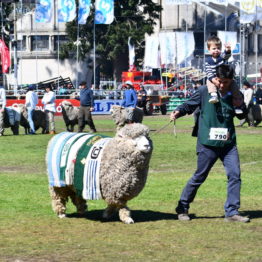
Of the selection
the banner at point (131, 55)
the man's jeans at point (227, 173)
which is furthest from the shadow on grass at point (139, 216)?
the banner at point (131, 55)

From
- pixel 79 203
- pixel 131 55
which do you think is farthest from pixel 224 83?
pixel 131 55

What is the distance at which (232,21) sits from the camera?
82.8 m

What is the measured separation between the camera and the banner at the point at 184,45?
64125 millimetres

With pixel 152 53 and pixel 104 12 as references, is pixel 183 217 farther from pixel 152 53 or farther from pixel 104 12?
pixel 152 53

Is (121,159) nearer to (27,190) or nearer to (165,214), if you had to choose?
(165,214)

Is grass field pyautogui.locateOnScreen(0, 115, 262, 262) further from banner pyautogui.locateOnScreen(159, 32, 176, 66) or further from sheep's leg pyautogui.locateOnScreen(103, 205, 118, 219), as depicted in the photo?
banner pyautogui.locateOnScreen(159, 32, 176, 66)

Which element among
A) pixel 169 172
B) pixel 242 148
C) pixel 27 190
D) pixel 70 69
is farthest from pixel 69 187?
pixel 70 69

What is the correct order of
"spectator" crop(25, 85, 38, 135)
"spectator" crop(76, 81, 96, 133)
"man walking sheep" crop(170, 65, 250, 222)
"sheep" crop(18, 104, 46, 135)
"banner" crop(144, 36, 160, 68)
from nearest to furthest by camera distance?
1. "man walking sheep" crop(170, 65, 250, 222)
2. "spectator" crop(76, 81, 96, 133)
3. "spectator" crop(25, 85, 38, 135)
4. "sheep" crop(18, 104, 46, 135)
5. "banner" crop(144, 36, 160, 68)

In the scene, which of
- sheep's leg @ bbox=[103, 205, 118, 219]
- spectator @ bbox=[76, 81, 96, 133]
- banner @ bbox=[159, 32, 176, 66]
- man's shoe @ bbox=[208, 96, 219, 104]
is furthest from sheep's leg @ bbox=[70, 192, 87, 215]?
banner @ bbox=[159, 32, 176, 66]

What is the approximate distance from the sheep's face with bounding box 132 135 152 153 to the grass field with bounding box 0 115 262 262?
931 millimetres

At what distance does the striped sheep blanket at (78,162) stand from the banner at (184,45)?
175 feet

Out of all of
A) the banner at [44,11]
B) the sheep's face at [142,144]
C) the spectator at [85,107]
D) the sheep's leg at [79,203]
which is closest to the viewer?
Answer: the sheep's face at [142,144]

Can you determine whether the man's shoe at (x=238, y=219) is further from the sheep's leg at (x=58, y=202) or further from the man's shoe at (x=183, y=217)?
the sheep's leg at (x=58, y=202)

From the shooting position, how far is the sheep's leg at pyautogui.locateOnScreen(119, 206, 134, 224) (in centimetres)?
1085
